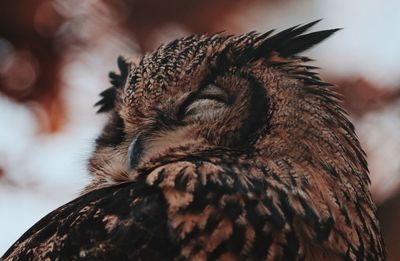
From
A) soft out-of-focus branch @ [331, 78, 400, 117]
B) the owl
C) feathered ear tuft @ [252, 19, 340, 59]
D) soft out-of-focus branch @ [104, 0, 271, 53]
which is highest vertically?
soft out-of-focus branch @ [104, 0, 271, 53]

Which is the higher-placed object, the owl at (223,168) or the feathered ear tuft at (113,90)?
the feathered ear tuft at (113,90)

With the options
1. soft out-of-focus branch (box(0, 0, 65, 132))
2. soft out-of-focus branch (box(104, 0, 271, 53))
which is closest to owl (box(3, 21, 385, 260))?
soft out-of-focus branch (box(104, 0, 271, 53))

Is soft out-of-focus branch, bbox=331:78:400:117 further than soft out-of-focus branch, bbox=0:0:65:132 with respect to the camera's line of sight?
No

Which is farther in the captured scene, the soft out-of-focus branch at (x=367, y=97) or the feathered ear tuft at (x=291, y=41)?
the soft out-of-focus branch at (x=367, y=97)

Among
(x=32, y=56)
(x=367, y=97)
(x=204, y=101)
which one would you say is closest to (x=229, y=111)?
(x=204, y=101)

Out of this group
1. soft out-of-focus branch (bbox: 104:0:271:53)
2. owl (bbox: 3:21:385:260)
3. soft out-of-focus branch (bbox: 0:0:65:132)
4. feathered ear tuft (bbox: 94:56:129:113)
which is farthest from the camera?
soft out-of-focus branch (bbox: 0:0:65:132)

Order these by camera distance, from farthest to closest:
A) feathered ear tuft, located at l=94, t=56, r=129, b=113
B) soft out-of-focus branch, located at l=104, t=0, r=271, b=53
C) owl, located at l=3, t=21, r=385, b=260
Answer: soft out-of-focus branch, located at l=104, t=0, r=271, b=53 → feathered ear tuft, located at l=94, t=56, r=129, b=113 → owl, located at l=3, t=21, r=385, b=260

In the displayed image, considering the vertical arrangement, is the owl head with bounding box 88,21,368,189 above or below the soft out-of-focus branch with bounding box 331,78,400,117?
above

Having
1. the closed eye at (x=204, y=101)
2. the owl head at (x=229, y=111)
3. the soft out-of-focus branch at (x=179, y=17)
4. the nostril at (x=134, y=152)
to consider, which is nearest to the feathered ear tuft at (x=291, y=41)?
the owl head at (x=229, y=111)

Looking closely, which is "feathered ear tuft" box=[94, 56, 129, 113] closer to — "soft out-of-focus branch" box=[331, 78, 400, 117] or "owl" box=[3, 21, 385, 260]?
"owl" box=[3, 21, 385, 260]

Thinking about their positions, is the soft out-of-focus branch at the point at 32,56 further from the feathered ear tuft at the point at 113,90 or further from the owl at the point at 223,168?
the owl at the point at 223,168
